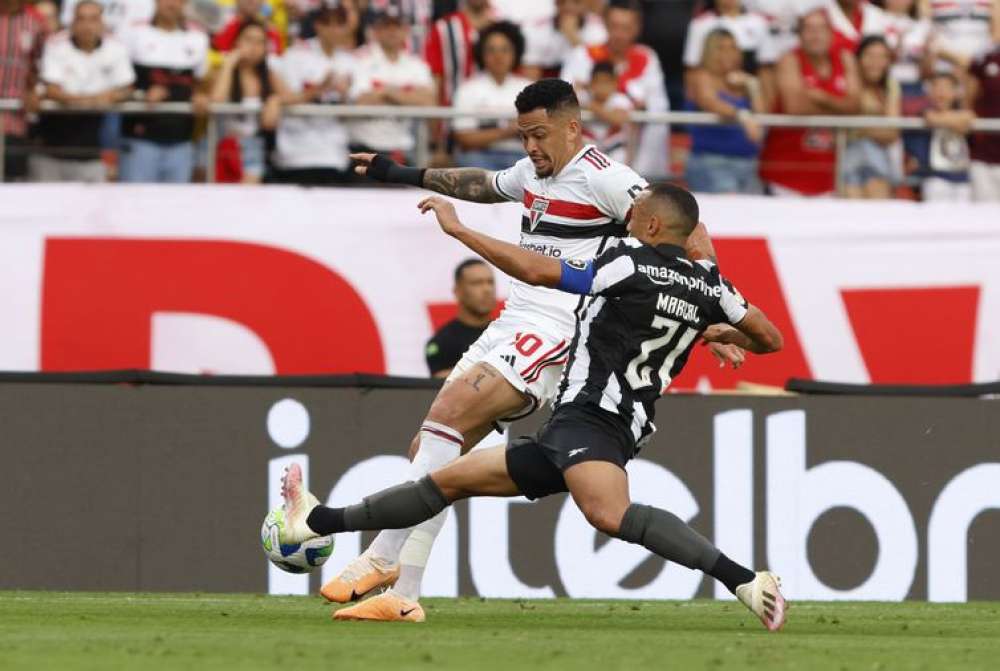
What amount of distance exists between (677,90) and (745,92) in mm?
737

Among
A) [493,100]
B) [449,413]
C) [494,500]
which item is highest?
[493,100]

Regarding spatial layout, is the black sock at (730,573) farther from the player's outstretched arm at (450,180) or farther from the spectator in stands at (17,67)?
the spectator in stands at (17,67)

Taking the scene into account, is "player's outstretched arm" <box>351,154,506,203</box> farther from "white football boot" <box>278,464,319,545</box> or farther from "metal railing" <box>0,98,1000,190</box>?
"metal railing" <box>0,98,1000,190</box>

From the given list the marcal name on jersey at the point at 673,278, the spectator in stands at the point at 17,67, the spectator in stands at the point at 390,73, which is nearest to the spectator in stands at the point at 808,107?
the spectator in stands at the point at 390,73

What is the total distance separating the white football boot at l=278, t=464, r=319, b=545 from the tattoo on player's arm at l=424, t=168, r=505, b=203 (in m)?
1.77

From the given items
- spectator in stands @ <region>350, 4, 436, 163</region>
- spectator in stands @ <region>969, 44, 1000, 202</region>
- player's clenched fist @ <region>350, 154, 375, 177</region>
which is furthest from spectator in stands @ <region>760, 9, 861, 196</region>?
player's clenched fist @ <region>350, 154, 375, 177</region>

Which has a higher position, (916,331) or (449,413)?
(449,413)

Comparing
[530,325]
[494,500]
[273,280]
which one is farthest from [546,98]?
[273,280]

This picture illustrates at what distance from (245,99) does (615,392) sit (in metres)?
6.86

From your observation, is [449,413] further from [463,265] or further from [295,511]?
[463,265]

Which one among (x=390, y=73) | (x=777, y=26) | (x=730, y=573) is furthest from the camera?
(x=777, y=26)

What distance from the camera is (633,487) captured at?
12844 mm

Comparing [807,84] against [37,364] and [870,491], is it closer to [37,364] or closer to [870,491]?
[870,491]

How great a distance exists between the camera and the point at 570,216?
33.0 feet
